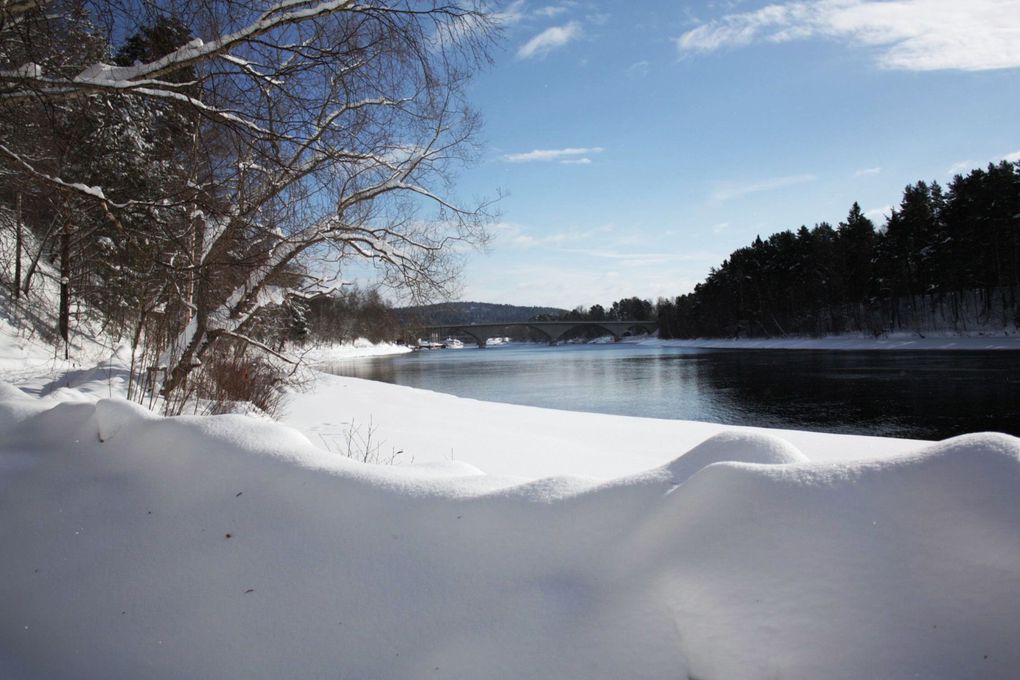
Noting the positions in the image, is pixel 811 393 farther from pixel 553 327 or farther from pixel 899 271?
pixel 553 327

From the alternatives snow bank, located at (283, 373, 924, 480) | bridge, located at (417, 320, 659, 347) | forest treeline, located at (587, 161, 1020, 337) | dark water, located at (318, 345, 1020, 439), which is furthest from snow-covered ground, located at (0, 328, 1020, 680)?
bridge, located at (417, 320, 659, 347)

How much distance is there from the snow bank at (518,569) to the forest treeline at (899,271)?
50.1 m

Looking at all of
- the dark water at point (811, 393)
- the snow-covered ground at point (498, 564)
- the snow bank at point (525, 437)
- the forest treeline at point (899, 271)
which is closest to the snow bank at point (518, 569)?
the snow-covered ground at point (498, 564)

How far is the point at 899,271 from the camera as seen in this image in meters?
47.5

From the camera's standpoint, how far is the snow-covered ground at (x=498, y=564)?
4.43 feet

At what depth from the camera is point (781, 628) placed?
1.38m

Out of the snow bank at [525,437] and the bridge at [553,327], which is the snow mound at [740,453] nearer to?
the snow bank at [525,437]

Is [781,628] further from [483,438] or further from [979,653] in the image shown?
[483,438]

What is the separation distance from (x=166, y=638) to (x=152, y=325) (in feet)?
15.4

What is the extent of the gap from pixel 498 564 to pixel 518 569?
0.07 metres

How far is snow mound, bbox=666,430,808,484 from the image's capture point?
6.24 ft

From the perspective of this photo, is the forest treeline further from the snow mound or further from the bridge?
the snow mound

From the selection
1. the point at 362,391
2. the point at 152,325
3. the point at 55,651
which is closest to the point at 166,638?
the point at 55,651

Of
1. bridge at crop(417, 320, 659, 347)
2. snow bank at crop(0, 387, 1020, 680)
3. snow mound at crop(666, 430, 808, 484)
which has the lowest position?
snow bank at crop(0, 387, 1020, 680)
